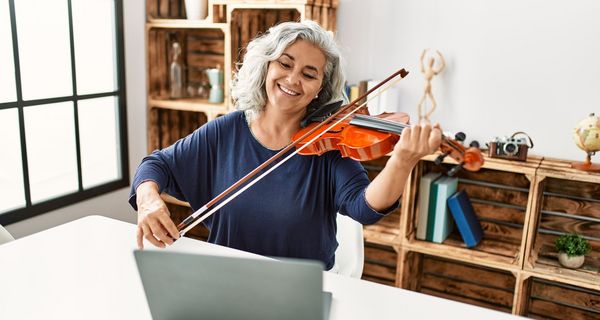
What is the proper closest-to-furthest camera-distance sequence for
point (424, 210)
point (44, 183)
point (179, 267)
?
point (179, 267) → point (424, 210) → point (44, 183)

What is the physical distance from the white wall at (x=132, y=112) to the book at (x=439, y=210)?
1.65 metres

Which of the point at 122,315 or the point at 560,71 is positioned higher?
the point at 560,71

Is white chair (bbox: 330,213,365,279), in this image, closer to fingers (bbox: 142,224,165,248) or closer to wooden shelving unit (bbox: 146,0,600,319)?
fingers (bbox: 142,224,165,248)

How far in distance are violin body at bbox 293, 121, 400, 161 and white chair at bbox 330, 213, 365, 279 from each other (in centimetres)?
29

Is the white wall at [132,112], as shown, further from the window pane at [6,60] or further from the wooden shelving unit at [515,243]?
the wooden shelving unit at [515,243]

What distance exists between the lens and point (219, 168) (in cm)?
174

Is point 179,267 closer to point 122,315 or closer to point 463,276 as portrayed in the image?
point 122,315

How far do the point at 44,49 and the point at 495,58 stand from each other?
2111 millimetres

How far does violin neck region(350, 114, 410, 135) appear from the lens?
1.43m

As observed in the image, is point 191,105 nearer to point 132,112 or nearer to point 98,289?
point 132,112

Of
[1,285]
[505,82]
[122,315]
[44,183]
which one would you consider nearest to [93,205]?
[44,183]

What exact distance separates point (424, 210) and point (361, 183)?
1054 mm

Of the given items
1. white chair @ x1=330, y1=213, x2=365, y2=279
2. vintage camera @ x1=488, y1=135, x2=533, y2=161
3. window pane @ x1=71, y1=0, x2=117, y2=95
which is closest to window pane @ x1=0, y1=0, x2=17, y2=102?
window pane @ x1=71, y1=0, x2=117, y2=95

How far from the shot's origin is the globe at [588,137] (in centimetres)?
211
